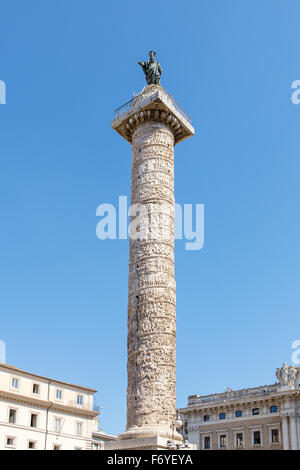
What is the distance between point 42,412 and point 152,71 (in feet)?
57.4

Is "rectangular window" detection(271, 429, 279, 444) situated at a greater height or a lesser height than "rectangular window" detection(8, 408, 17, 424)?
lesser

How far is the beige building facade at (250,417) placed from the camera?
97.0ft

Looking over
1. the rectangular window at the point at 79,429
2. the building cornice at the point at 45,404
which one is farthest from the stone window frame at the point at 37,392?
the rectangular window at the point at 79,429

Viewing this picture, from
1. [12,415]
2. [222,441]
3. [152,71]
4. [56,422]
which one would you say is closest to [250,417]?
[222,441]

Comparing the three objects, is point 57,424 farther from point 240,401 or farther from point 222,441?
point 240,401

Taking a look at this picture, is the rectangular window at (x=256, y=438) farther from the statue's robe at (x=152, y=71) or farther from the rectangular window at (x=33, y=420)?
the statue's robe at (x=152, y=71)

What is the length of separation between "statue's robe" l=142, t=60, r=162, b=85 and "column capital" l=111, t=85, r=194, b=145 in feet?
1.65

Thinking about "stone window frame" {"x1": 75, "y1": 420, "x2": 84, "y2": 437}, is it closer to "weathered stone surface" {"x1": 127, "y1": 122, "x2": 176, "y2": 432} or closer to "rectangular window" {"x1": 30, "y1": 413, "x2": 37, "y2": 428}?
"rectangular window" {"x1": 30, "y1": 413, "x2": 37, "y2": 428}

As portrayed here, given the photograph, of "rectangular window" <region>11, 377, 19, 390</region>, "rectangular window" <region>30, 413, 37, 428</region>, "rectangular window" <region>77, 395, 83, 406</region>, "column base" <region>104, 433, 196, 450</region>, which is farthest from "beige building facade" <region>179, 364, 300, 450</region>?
"column base" <region>104, 433, 196, 450</region>

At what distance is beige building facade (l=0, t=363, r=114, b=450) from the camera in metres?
25.3

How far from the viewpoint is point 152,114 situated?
16828mm

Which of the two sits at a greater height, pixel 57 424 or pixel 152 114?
pixel 152 114
